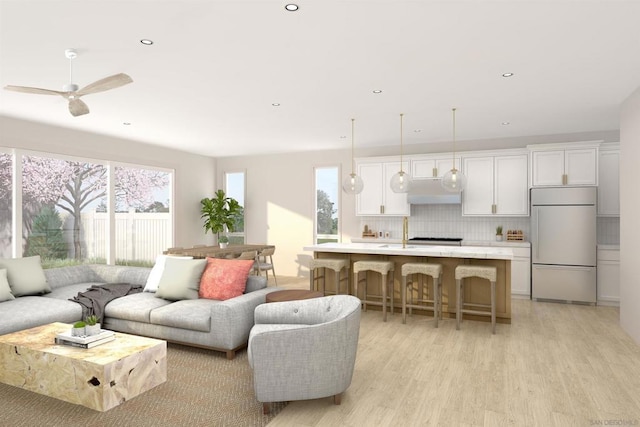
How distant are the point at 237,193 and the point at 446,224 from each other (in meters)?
4.45

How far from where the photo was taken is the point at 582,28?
2.88 m

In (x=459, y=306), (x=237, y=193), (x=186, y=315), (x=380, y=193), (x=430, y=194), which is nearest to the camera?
(x=186, y=315)

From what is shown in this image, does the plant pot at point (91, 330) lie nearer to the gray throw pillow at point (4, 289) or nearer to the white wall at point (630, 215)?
the gray throw pillow at point (4, 289)

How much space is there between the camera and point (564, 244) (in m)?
6.05

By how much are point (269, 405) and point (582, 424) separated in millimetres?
1991

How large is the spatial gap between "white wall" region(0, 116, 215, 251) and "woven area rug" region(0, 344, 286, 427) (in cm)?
367

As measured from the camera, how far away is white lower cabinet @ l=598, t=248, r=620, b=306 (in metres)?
5.86

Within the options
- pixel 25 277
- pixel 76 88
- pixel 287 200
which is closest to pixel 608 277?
pixel 287 200

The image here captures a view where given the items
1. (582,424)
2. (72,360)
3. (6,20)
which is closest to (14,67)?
(6,20)

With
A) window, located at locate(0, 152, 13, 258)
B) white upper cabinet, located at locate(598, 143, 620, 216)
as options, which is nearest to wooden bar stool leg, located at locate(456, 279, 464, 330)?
white upper cabinet, located at locate(598, 143, 620, 216)

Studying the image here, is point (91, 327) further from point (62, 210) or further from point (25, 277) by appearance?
point (62, 210)

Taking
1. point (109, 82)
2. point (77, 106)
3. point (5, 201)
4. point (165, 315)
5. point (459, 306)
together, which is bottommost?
point (459, 306)

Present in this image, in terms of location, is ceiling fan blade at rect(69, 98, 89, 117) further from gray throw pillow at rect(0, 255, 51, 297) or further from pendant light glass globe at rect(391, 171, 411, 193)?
pendant light glass globe at rect(391, 171, 411, 193)

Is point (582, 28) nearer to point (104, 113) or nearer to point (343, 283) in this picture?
point (343, 283)
